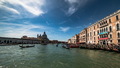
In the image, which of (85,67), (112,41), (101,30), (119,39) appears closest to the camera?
(85,67)

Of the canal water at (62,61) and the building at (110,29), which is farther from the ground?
the building at (110,29)

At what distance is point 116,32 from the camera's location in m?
28.7

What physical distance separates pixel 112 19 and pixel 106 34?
730cm

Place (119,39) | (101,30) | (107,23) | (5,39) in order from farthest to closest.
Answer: (5,39) < (101,30) < (107,23) < (119,39)

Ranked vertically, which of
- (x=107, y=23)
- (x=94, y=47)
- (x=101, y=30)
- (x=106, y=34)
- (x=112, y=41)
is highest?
(x=107, y=23)

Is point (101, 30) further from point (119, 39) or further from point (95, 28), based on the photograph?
point (119, 39)

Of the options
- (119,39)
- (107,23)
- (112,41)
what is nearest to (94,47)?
(112,41)

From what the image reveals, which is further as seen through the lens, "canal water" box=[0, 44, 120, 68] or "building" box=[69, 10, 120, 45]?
"building" box=[69, 10, 120, 45]

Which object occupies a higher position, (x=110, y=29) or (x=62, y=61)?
(x=110, y=29)

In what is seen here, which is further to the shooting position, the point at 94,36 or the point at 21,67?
the point at 94,36

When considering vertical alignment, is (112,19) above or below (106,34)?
above

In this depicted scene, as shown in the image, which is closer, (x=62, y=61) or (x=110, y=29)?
(x=62, y=61)

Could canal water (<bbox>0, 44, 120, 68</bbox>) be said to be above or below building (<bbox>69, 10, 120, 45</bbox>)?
below

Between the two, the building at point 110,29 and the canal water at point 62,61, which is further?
the building at point 110,29
